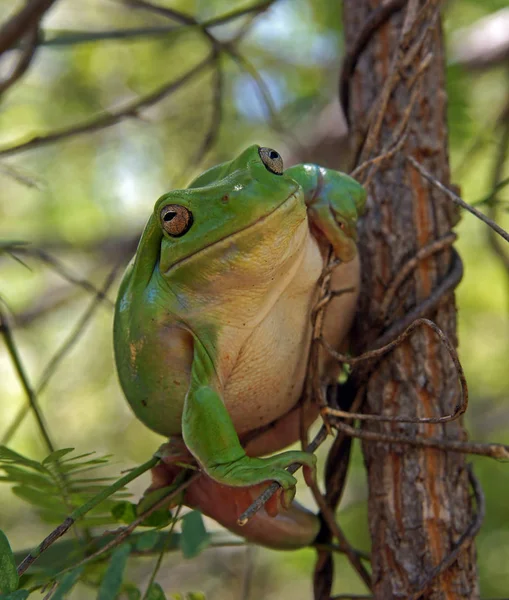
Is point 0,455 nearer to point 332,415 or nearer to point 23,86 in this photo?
point 332,415

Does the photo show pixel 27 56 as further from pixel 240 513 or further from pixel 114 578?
pixel 114 578

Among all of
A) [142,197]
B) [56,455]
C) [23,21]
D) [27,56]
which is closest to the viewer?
[56,455]

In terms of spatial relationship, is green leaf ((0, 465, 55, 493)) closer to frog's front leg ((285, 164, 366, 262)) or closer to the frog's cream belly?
the frog's cream belly

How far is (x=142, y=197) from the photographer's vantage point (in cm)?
550

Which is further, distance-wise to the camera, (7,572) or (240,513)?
(240,513)

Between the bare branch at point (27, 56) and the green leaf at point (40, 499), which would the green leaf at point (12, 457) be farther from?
the bare branch at point (27, 56)

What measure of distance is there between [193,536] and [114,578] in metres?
0.13

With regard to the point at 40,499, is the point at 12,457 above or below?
above

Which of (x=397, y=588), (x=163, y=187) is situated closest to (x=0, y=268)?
(x=163, y=187)

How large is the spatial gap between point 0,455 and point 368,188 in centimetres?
100

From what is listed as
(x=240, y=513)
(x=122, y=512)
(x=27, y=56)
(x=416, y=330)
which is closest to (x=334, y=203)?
(x=416, y=330)

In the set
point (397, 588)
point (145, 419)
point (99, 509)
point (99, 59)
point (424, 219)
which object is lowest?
point (397, 588)

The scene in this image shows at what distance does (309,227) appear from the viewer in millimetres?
1636

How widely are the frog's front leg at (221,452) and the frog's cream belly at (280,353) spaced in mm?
119
